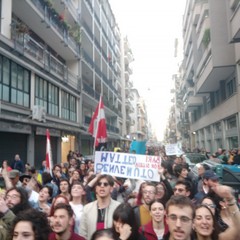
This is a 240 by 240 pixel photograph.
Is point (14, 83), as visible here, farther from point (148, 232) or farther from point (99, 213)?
point (148, 232)

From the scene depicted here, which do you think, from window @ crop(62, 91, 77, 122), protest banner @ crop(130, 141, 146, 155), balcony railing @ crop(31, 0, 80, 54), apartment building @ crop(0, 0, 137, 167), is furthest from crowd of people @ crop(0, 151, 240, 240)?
window @ crop(62, 91, 77, 122)

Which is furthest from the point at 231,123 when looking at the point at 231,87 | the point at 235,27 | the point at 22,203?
the point at 22,203

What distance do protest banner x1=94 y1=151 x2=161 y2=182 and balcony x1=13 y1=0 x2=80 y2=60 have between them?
13.4 meters

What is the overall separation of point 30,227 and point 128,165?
3.43m

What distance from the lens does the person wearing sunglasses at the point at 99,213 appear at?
13.5 ft

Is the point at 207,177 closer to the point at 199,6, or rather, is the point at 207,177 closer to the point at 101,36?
the point at 199,6

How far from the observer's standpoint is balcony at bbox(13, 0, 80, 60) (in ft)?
57.6

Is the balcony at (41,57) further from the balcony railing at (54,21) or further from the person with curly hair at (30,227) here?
→ the person with curly hair at (30,227)

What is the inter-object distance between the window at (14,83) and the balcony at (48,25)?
3390 mm

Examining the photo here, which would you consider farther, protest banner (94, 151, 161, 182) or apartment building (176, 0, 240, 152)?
apartment building (176, 0, 240, 152)

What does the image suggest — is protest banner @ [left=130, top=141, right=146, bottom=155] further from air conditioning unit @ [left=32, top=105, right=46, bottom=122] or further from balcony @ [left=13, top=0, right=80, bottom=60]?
balcony @ [left=13, top=0, right=80, bottom=60]

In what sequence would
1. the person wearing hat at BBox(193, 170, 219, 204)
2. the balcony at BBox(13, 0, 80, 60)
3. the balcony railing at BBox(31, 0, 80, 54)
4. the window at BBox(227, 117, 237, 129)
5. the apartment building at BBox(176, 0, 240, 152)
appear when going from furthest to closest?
the window at BBox(227, 117, 237, 129) < the apartment building at BBox(176, 0, 240, 152) < the balcony railing at BBox(31, 0, 80, 54) < the balcony at BBox(13, 0, 80, 60) < the person wearing hat at BBox(193, 170, 219, 204)

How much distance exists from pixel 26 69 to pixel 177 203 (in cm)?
1593

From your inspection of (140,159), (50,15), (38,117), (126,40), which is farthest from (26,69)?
(126,40)
